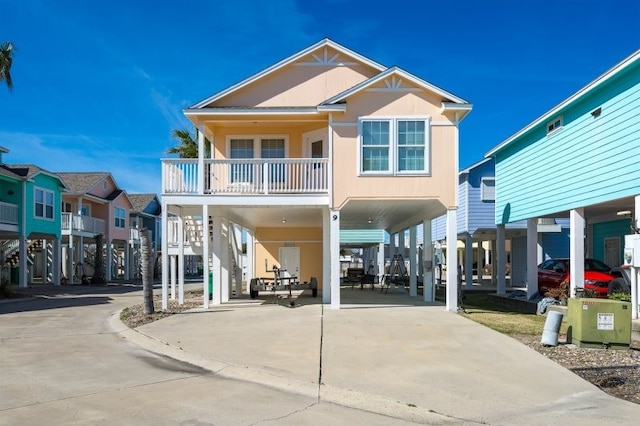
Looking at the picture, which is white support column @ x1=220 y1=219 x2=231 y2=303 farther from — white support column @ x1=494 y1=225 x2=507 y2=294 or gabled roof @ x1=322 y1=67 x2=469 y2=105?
white support column @ x1=494 y1=225 x2=507 y2=294

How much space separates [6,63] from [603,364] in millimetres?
28969

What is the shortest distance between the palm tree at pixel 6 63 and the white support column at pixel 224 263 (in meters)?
16.2

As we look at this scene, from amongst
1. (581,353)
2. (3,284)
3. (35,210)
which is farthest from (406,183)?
(35,210)

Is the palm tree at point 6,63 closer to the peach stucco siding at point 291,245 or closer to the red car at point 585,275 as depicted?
the peach stucco siding at point 291,245

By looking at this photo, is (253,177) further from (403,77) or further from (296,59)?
(403,77)

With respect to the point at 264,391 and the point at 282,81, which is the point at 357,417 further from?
the point at 282,81

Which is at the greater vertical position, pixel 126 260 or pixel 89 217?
pixel 89 217

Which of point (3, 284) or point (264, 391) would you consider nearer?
point (264, 391)

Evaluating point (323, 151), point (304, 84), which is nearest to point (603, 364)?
point (323, 151)

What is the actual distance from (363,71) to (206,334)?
449 inches

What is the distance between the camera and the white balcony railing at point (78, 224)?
35000 mm

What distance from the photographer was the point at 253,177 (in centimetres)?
1672

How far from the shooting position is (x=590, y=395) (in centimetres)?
675

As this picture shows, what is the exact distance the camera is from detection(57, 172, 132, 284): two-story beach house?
35625 millimetres
